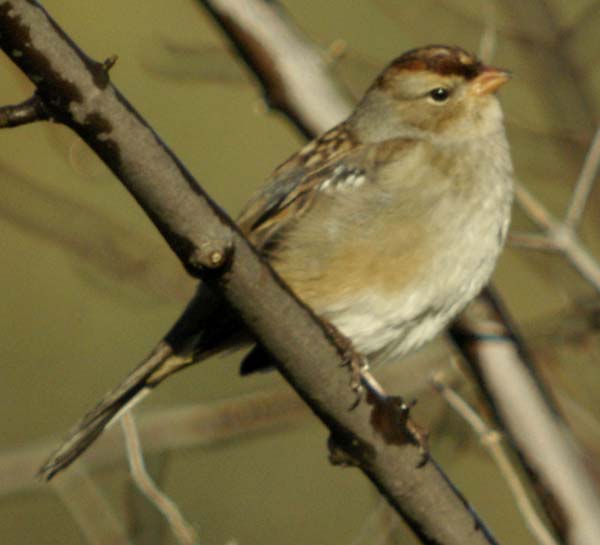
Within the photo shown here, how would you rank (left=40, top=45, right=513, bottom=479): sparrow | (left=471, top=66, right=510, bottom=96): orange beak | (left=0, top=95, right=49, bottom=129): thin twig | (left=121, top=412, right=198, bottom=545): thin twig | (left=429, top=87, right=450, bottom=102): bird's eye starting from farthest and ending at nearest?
(left=429, top=87, right=450, bottom=102): bird's eye < (left=471, top=66, right=510, bottom=96): orange beak < (left=40, top=45, right=513, bottom=479): sparrow < (left=121, top=412, right=198, bottom=545): thin twig < (left=0, top=95, right=49, bottom=129): thin twig

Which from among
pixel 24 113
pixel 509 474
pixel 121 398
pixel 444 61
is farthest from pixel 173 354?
pixel 24 113

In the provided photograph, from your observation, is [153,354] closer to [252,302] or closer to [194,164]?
[252,302]

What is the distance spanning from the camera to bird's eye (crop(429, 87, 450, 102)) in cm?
417

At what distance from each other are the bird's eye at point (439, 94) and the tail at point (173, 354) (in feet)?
3.55

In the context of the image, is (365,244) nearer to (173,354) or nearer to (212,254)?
(173,354)

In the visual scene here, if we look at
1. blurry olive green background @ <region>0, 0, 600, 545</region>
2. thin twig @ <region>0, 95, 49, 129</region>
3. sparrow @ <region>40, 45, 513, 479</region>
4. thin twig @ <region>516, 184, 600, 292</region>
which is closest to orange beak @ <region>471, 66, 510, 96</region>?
sparrow @ <region>40, 45, 513, 479</region>

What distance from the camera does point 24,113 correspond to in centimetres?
230

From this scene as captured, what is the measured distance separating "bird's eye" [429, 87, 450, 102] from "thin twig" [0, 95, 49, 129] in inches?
82.2

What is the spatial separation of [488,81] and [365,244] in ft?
2.45

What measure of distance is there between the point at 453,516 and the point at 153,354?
1109 millimetres

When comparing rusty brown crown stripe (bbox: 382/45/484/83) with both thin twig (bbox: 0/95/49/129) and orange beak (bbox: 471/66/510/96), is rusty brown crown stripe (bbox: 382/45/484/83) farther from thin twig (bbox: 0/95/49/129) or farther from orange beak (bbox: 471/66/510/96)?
thin twig (bbox: 0/95/49/129)

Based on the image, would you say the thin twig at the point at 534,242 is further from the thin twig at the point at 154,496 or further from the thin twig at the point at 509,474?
the thin twig at the point at 154,496

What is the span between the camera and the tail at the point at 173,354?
140 inches

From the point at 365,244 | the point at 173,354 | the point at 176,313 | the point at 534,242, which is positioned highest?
the point at 173,354
